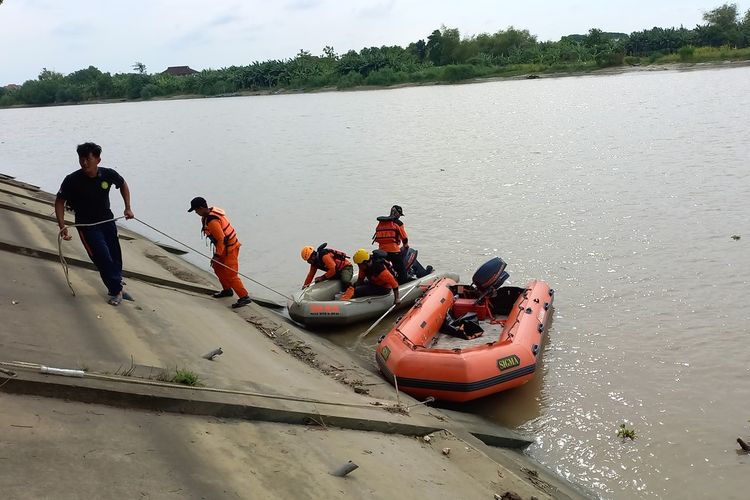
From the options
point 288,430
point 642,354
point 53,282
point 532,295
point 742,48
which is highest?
point 742,48

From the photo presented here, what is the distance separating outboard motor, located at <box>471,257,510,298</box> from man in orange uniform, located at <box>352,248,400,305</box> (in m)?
1.20

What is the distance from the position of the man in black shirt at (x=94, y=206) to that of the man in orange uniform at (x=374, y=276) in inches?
138

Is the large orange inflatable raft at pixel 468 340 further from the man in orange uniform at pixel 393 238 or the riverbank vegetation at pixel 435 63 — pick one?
the riverbank vegetation at pixel 435 63

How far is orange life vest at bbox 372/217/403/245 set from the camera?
8.96 meters

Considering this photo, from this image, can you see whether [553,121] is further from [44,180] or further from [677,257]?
[44,180]

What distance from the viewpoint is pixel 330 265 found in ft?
29.3

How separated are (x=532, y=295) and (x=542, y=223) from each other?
5.85 m

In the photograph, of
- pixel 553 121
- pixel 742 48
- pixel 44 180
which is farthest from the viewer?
pixel 742 48

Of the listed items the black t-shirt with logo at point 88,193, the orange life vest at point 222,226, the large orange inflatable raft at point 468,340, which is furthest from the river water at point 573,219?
the black t-shirt with logo at point 88,193

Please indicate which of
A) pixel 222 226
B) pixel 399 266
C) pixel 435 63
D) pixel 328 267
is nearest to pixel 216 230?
pixel 222 226

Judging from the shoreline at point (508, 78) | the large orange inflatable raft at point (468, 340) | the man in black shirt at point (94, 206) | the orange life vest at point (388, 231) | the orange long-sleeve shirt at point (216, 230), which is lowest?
the large orange inflatable raft at point (468, 340)

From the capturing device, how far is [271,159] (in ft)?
82.9

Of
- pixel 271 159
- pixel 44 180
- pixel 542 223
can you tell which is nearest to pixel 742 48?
pixel 271 159

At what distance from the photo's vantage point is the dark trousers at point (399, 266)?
370 inches
